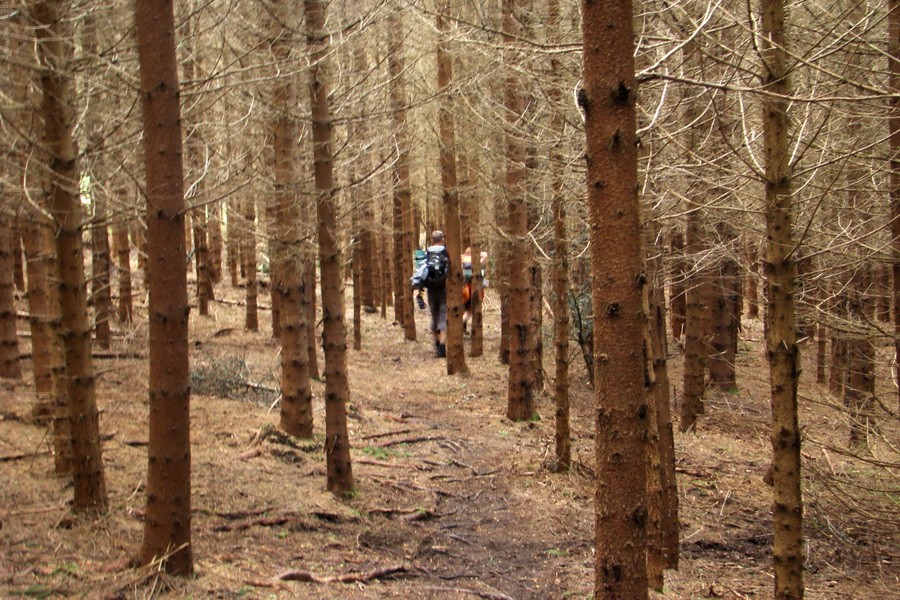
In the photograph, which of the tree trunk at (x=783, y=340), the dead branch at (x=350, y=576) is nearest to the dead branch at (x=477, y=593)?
the dead branch at (x=350, y=576)

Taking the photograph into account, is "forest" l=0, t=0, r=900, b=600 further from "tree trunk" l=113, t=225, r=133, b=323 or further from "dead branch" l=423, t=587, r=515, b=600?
"tree trunk" l=113, t=225, r=133, b=323

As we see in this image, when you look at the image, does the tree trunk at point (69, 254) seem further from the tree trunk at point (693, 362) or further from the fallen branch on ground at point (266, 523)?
the tree trunk at point (693, 362)

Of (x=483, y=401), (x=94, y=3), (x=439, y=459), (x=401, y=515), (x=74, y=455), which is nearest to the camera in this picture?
(x=74, y=455)

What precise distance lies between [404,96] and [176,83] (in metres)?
9.34

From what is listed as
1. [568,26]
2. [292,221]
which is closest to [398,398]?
[292,221]

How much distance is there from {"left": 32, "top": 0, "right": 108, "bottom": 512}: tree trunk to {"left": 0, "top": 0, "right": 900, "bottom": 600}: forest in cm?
2

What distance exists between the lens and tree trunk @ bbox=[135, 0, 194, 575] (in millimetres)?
4535

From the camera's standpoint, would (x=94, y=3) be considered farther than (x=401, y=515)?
No

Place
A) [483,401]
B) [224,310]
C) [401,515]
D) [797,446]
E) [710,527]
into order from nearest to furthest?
1. [797,446]
2. [401,515]
3. [710,527]
4. [483,401]
5. [224,310]

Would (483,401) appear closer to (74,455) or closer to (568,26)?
(568,26)

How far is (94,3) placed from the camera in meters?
5.89

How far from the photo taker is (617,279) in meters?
3.24

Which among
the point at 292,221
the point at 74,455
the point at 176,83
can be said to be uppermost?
the point at 176,83

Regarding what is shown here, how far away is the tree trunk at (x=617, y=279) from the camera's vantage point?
10.6 ft
